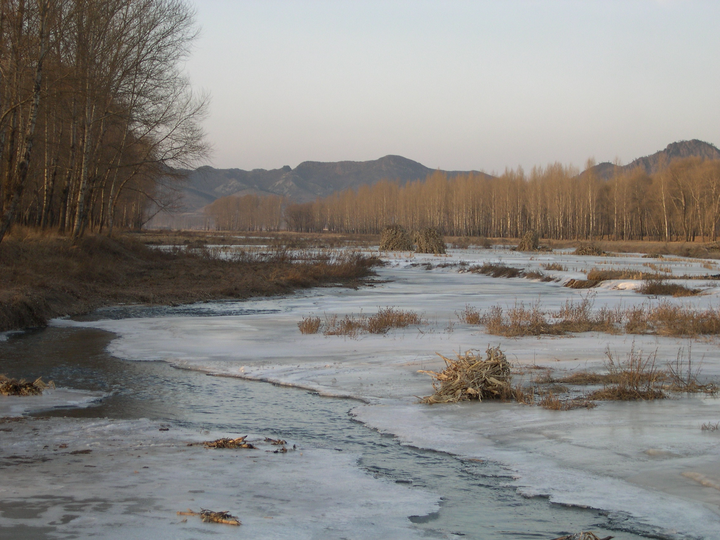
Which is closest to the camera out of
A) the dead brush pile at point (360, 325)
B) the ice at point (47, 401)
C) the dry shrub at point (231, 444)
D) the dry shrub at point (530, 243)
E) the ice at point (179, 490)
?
the ice at point (179, 490)

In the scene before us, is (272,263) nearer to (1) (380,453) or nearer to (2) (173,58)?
(2) (173,58)

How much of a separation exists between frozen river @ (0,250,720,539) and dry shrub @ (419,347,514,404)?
0.24 metres

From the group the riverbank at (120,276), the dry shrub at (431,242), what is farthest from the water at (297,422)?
the dry shrub at (431,242)

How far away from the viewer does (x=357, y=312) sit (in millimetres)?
16125

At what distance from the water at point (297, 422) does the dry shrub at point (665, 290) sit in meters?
14.3

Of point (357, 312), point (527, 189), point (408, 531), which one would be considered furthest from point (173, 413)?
point (527, 189)

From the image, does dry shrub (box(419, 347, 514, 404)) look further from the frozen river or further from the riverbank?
the riverbank

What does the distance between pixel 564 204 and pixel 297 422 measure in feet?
299

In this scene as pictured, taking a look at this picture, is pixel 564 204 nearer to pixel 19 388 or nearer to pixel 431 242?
pixel 431 242

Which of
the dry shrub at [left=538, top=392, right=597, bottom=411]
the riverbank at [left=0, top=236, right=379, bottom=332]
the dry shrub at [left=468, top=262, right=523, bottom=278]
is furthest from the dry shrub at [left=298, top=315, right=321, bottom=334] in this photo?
the dry shrub at [left=468, top=262, right=523, bottom=278]

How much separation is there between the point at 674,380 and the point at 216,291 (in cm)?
1539

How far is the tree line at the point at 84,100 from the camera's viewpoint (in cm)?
1599

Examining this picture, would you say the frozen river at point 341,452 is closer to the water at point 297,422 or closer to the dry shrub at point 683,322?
the water at point 297,422

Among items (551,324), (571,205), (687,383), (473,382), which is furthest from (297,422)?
(571,205)
